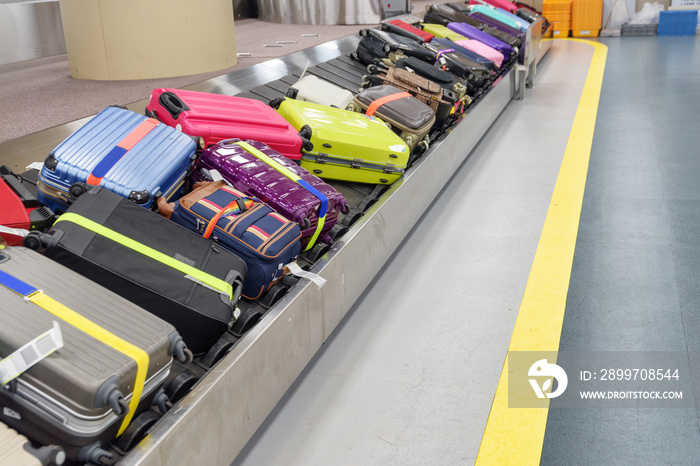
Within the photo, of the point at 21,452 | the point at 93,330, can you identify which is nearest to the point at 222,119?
the point at 93,330

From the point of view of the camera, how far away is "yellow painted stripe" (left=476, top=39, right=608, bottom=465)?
2.26 meters

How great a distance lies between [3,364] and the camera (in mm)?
1507

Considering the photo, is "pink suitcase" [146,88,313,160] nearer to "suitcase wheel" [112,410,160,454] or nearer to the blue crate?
"suitcase wheel" [112,410,160,454]

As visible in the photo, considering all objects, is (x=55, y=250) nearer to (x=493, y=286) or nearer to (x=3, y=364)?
(x=3, y=364)

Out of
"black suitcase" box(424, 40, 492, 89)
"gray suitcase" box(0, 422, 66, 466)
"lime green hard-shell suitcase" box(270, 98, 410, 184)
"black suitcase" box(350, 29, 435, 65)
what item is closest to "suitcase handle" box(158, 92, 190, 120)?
"lime green hard-shell suitcase" box(270, 98, 410, 184)

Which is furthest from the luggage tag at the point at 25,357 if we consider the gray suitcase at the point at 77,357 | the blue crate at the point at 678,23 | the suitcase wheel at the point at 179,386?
the blue crate at the point at 678,23

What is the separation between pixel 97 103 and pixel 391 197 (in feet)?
7.16

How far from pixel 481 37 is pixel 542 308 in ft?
16.1

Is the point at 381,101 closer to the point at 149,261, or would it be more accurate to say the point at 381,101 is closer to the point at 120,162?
the point at 120,162

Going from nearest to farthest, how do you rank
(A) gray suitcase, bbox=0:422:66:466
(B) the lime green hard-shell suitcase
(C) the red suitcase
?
(A) gray suitcase, bbox=0:422:66:466, (C) the red suitcase, (B) the lime green hard-shell suitcase

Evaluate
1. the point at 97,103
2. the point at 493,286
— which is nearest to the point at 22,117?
the point at 97,103

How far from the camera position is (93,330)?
171 cm

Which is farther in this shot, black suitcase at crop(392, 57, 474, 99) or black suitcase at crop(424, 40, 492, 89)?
black suitcase at crop(424, 40, 492, 89)

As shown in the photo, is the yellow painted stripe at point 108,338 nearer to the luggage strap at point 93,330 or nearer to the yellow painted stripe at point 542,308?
the luggage strap at point 93,330
